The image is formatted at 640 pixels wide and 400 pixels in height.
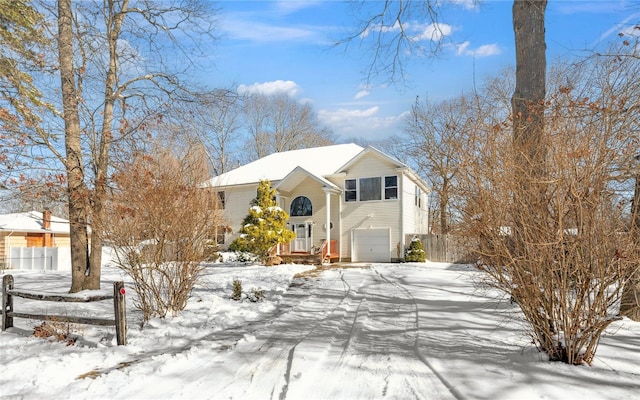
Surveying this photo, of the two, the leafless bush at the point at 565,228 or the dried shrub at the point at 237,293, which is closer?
the leafless bush at the point at 565,228

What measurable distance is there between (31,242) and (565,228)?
32.8m

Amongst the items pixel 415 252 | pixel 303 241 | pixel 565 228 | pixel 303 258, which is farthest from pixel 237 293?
pixel 303 241

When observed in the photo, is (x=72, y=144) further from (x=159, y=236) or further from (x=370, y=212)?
(x=370, y=212)

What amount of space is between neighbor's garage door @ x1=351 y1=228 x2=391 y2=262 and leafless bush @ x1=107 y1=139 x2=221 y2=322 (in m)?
13.9

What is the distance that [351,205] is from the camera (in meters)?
20.7

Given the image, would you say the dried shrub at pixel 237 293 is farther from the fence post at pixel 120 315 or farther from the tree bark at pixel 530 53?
the tree bark at pixel 530 53

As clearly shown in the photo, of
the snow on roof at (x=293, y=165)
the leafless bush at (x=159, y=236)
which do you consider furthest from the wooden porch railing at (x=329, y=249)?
the leafless bush at (x=159, y=236)

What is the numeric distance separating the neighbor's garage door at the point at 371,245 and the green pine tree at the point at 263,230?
395 cm

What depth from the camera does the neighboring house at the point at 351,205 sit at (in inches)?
775

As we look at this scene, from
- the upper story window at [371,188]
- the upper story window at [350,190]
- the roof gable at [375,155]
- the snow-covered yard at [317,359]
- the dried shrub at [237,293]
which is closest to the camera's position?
the snow-covered yard at [317,359]

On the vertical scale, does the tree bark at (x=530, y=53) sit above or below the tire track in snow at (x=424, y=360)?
above

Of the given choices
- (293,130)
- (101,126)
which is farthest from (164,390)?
(293,130)

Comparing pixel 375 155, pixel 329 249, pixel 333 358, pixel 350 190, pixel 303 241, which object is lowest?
pixel 329 249

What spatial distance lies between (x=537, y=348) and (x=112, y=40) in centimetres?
1153
